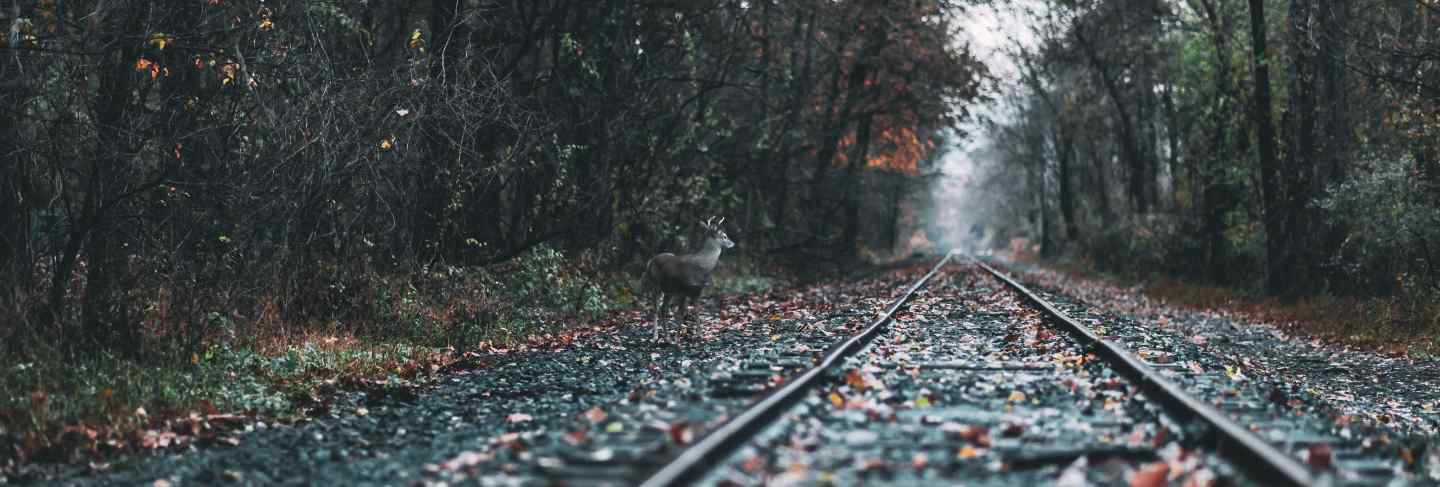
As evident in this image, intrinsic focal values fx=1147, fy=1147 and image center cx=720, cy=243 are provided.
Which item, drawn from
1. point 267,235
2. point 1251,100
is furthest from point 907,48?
point 267,235

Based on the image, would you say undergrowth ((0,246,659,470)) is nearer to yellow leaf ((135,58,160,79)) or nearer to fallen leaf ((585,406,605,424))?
yellow leaf ((135,58,160,79))

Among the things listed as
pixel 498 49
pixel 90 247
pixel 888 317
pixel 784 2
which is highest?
pixel 784 2

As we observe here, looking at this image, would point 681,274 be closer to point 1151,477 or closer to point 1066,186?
point 1151,477

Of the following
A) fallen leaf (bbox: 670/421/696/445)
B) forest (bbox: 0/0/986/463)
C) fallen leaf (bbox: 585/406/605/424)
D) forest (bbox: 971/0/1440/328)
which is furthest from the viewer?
forest (bbox: 971/0/1440/328)

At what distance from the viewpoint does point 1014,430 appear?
20.6 ft

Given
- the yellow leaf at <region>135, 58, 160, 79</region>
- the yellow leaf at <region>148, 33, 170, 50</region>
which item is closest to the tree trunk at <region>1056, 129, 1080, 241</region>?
the yellow leaf at <region>135, 58, 160, 79</region>

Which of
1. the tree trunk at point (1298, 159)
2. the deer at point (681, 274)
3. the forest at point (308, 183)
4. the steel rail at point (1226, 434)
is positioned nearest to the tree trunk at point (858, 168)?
the forest at point (308, 183)

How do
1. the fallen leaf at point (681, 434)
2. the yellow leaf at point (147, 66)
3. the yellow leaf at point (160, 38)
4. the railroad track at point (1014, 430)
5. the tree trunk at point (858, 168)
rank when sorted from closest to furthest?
the railroad track at point (1014, 430) → the fallen leaf at point (681, 434) → the yellow leaf at point (160, 38) → the yellow leaf at point (147, 66) → the tree trunk at point (858, 168)

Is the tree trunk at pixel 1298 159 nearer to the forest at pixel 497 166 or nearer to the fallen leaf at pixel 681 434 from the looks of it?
the forest at pixel 497 166

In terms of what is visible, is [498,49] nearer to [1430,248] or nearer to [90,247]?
[90,247]

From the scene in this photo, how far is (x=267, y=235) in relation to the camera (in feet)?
36.6

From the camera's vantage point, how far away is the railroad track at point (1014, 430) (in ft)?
17.5

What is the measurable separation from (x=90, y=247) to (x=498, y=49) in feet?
23.3

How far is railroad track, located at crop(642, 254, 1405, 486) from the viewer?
Answer: 5348 millimetres
